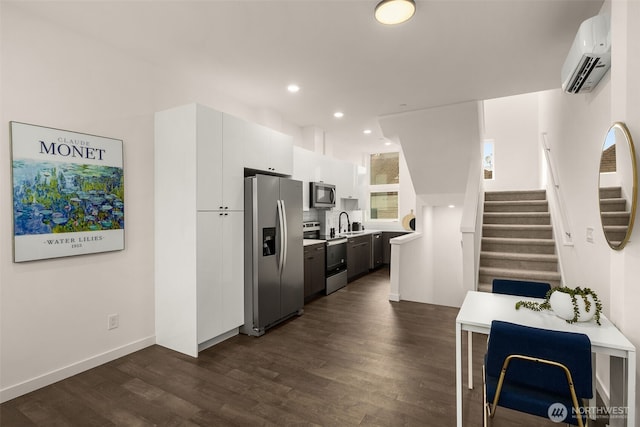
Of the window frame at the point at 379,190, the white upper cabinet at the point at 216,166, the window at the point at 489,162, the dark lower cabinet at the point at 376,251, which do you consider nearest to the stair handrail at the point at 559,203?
the window at the point at 489,162

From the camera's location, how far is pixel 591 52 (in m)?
2.10

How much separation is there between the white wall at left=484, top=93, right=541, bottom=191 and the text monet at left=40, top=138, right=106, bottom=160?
713 cm

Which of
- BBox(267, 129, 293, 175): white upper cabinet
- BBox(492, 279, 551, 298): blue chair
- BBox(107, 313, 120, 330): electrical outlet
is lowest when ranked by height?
BBox(107, 313, 120, 330): electrical outlet

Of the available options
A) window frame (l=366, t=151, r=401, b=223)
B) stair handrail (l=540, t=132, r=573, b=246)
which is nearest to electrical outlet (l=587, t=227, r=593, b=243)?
stair handrail (l=540, t=132, r=573, b=246)

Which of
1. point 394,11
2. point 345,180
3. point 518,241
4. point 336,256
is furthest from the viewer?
point 345,180

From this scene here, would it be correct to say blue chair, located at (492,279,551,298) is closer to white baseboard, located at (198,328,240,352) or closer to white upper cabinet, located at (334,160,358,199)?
white baseboard, located at (198,328,240,352)

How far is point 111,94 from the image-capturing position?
9.73ft

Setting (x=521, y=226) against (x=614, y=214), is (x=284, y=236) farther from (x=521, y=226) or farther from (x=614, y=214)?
(x=521, y=226)

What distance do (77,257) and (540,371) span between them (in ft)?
11.3

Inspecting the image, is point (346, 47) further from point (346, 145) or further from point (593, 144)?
point (346, 145)

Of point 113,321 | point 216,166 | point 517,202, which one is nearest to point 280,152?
point 216,166

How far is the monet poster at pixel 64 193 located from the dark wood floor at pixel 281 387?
111cm

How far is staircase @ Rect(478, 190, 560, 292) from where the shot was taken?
3949mm

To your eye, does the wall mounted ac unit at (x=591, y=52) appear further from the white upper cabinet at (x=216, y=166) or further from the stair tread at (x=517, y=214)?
the white upper cabinet at (x=216, y=166)
